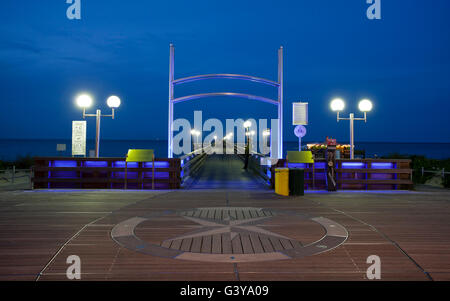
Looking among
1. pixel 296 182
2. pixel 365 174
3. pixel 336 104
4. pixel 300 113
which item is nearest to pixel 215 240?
pixel 296 182

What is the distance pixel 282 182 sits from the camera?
11742 mm

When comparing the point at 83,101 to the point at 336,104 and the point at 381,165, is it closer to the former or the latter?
the point at 336,104

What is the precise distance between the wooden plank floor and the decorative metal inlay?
49mm

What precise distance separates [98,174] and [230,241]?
30.8 feet

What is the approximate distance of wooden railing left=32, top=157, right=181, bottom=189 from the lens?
13336 mm

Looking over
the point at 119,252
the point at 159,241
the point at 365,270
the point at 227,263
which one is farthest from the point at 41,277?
the point at 365,270

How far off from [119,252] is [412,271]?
4.07 metres

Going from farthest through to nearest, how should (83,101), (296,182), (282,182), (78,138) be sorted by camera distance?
(83,101) → (78,138) → (282,182) → (296,182)

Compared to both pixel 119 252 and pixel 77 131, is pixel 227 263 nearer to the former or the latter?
pixel 119 252

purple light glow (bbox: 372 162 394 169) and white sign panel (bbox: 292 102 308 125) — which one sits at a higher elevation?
white sign panel (bbox: 292 102 308 125)

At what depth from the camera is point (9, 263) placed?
180 inches

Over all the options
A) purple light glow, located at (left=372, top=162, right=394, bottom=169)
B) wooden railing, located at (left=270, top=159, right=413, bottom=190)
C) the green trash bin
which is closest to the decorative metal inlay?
the green trash bin

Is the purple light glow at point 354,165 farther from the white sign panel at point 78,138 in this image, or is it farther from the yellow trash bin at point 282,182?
the white sign panel at point 78,138

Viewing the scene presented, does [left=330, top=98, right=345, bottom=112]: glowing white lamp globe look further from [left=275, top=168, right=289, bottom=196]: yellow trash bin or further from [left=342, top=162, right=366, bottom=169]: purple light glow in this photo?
[left=275, top=168, right=289, bottom=196]: yellow trash bin
